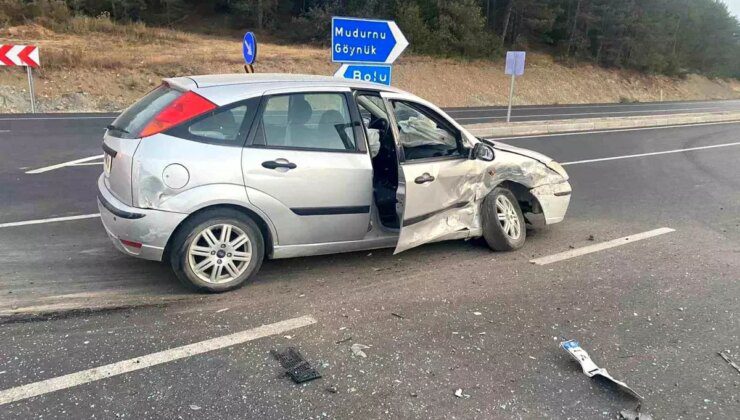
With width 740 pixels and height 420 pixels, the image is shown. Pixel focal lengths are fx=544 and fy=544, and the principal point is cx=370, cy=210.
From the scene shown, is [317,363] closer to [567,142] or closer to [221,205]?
[221,205]

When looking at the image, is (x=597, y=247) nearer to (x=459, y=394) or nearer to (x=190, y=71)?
(x=459, y=394)

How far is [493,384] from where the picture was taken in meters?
3.17

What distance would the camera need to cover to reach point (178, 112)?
13.4 feet

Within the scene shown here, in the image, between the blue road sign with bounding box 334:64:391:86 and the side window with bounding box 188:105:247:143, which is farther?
the blue road sign with bounding box 334:64:391:86

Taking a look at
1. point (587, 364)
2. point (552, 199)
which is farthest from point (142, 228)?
point (552, 199)

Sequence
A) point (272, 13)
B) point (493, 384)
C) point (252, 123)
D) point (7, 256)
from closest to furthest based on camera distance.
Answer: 1. point (493, 384)
2. point (252, 123)
3. point (7, 256)
4. point (272, 13)

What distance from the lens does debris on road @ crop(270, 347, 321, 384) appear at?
3.15 metres

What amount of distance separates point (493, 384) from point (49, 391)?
2445 millimetres

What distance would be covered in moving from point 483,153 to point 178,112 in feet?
8.96

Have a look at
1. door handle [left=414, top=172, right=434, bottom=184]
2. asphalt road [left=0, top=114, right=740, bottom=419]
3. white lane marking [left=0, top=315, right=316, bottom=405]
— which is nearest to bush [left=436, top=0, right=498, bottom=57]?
asphalt road [left=0, top=114, right=740, bottom=419]

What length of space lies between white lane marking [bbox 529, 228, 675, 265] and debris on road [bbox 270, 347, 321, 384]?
274cm

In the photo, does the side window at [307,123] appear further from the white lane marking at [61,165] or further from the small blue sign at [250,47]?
the small blue sign at [250,47]

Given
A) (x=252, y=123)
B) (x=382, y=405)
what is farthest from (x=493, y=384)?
(x=252, y=123)

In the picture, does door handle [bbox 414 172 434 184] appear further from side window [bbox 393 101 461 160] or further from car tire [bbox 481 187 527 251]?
car tire [bbox 481 187 527 251]
